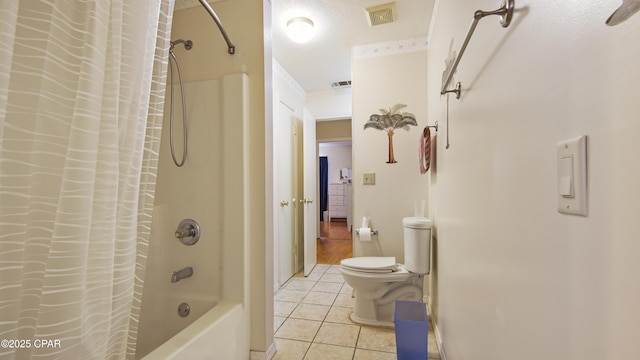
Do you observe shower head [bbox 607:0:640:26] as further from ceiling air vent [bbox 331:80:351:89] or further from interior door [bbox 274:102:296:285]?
ceiling air vent [bbox 331:80:351:89]

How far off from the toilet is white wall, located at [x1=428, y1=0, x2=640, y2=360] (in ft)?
2.76

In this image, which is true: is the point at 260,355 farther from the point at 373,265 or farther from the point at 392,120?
the point at 392,120

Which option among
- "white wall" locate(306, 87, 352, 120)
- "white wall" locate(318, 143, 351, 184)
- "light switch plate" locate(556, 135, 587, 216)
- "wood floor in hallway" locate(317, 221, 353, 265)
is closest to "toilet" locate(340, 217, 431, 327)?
"light switch plate" locate(556, 135, 587, 216)

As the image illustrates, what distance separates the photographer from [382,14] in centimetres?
210

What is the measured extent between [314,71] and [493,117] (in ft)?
8.47

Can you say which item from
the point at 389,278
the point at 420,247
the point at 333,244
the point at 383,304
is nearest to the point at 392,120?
the point at 420,247

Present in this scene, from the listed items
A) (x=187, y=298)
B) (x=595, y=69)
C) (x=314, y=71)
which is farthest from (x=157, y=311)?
(x=314, y=71)

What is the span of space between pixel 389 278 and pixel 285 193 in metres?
1.44

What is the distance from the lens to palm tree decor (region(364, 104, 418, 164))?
8.31 ft

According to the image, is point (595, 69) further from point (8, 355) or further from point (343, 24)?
point (343, 24)

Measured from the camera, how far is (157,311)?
1.61 metres

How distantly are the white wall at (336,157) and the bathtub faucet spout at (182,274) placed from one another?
618cm

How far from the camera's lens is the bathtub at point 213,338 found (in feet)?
3.59

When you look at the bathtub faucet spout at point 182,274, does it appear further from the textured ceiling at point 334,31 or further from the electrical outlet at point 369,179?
the textured ceiling at point 334,31
